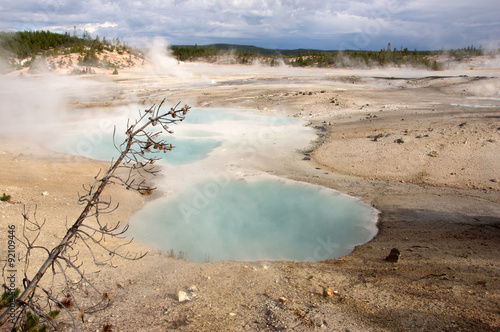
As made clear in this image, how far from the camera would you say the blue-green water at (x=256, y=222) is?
6379mm

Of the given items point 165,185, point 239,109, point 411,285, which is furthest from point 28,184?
point 239,109

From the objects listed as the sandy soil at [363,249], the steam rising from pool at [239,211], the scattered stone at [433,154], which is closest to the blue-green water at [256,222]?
the steam rising from pool at [239,211]

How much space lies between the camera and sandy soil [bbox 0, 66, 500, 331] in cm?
390

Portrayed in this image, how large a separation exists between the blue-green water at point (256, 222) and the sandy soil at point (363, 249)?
0.51m

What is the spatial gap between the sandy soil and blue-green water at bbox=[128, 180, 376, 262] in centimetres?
51

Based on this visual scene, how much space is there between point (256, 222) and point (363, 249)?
224 cm

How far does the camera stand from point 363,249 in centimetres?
607

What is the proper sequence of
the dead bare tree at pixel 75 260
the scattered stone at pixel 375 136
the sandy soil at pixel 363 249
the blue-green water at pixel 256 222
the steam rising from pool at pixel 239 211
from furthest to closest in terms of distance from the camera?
the scattered stone at pixel 375 136 → the steam rising from pool at pixel 239 211 → the blue-green water at pixel 256 222 → the sandy soil at pixel 363 249 → the dead bare tree at pixel 75 260

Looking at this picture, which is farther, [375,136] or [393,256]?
[375,136]

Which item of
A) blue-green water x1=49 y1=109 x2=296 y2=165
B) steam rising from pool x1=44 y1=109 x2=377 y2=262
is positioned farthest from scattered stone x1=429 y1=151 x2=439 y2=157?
blue-green water x1=49 y1=109 x2=296 y2=165

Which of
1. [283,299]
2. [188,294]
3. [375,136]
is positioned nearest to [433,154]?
[375,136]

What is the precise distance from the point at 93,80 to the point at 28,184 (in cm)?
2206

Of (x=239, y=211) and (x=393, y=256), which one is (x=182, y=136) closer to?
(x=239, y=211)

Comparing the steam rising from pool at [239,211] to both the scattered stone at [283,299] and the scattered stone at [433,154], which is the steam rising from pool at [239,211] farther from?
the scattered stone at [433,154]
